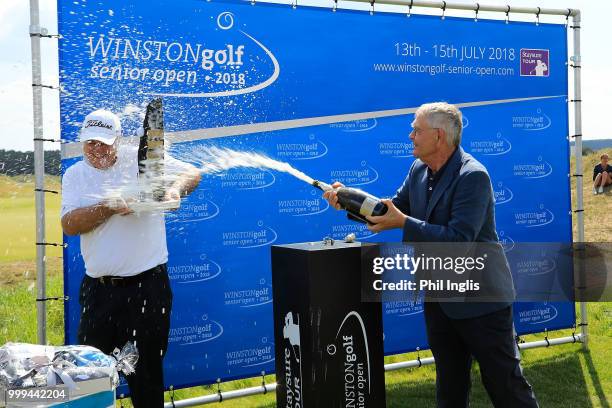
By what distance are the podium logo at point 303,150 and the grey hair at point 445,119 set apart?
1.56 meters

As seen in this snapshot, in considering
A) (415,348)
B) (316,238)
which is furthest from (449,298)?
(415,348)

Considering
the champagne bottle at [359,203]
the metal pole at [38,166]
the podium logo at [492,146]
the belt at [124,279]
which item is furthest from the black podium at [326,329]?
the podium logo at [492,146]

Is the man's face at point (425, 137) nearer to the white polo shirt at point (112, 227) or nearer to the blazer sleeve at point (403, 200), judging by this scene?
the blazer sleeve at point (403, 200)

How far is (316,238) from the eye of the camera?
15.9 ft

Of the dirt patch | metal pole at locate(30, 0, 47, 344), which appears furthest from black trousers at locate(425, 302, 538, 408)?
the dirt patch

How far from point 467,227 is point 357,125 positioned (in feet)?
6.51

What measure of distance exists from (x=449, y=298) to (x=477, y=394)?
1.91 meters

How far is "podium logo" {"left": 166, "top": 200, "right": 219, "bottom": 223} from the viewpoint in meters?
4.34

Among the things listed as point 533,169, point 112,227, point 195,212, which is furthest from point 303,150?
point 533,169

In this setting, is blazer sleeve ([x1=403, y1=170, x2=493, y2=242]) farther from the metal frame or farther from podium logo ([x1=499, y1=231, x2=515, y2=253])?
podium logo ([x1=499, y1=231, x2=515, y2=253])

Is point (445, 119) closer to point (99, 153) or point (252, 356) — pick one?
point (99, 153)

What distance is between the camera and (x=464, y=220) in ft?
10.2

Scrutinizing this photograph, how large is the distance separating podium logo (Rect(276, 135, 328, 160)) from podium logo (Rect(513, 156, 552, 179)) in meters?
1.91

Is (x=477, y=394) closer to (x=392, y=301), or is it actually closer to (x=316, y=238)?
(x=392, y=301)
